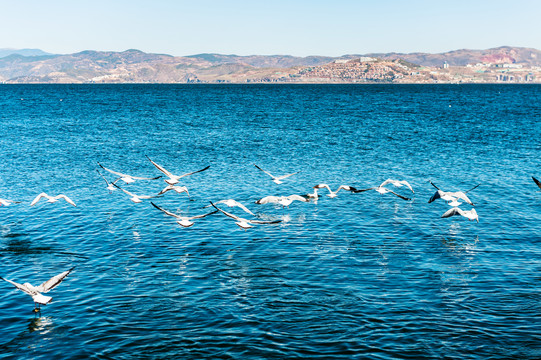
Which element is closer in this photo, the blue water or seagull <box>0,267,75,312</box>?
the blue water

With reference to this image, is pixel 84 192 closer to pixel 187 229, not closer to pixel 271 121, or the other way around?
pixel 187 229

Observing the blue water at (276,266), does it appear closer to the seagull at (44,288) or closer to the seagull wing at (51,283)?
the seagull at (44,288)

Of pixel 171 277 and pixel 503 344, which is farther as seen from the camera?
pixel 171 277

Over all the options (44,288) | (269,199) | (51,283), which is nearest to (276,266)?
(269,199)

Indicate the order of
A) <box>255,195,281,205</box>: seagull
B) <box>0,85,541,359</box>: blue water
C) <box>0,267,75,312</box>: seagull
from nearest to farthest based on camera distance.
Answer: <box>0,85,541,359</box>: blue water < <box>0,267,75,312</box>: seagull < <box>255,195,281,205</box>: seagull

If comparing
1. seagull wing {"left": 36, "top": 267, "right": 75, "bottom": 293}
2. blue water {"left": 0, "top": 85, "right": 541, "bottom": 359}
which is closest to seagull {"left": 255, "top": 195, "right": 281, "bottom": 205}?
blue water {"left": 0, "top": 85, "right": 541, "bottom": 359}

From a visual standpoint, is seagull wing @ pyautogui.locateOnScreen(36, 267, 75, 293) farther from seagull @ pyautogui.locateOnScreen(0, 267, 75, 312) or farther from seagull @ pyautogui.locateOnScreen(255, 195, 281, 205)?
seagull @ pyautogui.locateOnScreen(255, 195, 281, 205)

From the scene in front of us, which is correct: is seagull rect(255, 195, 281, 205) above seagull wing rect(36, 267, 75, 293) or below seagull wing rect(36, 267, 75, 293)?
above

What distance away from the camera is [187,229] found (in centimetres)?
2577

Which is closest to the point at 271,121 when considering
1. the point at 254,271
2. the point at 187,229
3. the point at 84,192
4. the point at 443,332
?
the point at 84,192

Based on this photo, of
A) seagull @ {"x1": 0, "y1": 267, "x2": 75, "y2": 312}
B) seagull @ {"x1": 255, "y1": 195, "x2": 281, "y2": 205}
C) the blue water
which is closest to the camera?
the blue water

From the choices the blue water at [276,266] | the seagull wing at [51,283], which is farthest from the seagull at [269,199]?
the seagull wing at [51,283]

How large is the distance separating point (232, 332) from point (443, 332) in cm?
661

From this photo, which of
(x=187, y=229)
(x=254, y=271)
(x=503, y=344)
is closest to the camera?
(x=503, y=344)
